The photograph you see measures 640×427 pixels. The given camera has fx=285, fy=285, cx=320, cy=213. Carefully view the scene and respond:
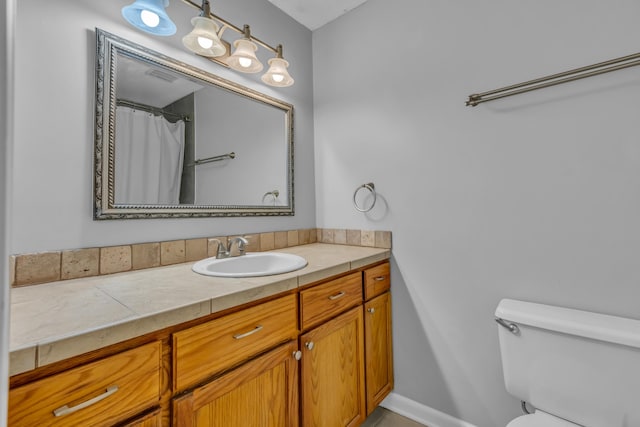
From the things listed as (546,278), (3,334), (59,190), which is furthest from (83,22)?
(546,278)

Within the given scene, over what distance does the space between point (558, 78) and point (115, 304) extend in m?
1.79

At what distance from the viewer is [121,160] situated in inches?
46.0

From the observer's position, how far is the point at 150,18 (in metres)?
1.12

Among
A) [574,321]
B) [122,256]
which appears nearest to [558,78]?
[574,321]

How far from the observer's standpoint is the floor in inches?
60.9

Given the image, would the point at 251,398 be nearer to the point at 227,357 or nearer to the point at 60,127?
the point at 227,357

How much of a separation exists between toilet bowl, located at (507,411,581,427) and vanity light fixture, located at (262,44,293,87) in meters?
1.82

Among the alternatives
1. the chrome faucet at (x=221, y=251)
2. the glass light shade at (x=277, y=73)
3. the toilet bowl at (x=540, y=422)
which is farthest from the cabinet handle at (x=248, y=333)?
the glass light shade at (x=277, y=73)

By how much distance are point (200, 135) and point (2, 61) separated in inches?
42.9

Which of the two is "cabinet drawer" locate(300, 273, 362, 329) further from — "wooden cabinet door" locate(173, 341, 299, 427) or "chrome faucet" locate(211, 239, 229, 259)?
"chrome faucet" locate(211, 239, 229, 259)

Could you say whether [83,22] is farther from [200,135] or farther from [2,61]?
[2,61]

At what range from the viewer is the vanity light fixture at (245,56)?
1.39 meters

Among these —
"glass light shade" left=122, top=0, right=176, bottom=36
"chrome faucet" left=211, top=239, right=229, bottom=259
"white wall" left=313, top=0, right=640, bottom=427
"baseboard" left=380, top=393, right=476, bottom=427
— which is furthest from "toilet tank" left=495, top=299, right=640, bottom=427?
"glass light shade" left=122, top=0, right=176, bottom=36

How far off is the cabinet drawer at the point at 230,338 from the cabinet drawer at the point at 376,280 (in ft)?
1.72
